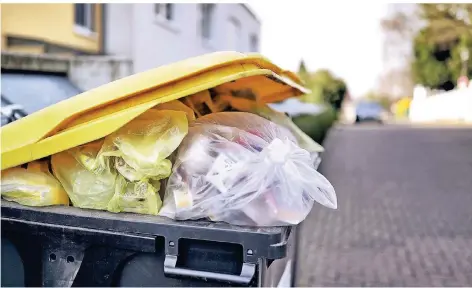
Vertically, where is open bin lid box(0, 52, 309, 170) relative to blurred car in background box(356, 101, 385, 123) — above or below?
above

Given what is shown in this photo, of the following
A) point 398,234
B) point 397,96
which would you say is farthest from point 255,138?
point 397,96

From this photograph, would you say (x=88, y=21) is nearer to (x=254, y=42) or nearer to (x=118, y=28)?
(x=118, y=28)

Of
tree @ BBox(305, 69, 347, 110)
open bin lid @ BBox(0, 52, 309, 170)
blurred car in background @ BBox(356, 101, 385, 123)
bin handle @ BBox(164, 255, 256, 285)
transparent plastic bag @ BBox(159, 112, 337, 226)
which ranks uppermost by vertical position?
open bin lid @ BBox(0, 52, 309, 170)

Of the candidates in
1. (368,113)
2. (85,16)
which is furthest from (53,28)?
(368,113)

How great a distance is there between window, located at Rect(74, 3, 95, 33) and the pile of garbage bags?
23.7 feet

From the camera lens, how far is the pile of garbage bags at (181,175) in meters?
1.76

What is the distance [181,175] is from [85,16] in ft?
25.7

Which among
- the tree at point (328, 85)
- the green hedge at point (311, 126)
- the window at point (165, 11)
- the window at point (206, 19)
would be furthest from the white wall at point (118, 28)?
the tree at point (328, 85)

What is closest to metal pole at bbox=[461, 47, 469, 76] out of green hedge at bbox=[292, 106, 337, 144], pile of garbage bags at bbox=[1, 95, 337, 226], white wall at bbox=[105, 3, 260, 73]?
green hedge at bbox=[292, 106, 337, 144]

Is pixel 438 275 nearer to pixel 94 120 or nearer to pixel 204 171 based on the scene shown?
pixel 204 171

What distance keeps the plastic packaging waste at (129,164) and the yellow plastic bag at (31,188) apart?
0.06 metres

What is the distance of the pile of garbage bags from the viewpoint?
69.2 inches

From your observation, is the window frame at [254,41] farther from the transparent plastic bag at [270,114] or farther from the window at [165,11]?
the transparent plastic bag at [270,114]

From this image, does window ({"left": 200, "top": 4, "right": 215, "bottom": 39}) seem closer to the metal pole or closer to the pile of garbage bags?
the pile of garbage bags
